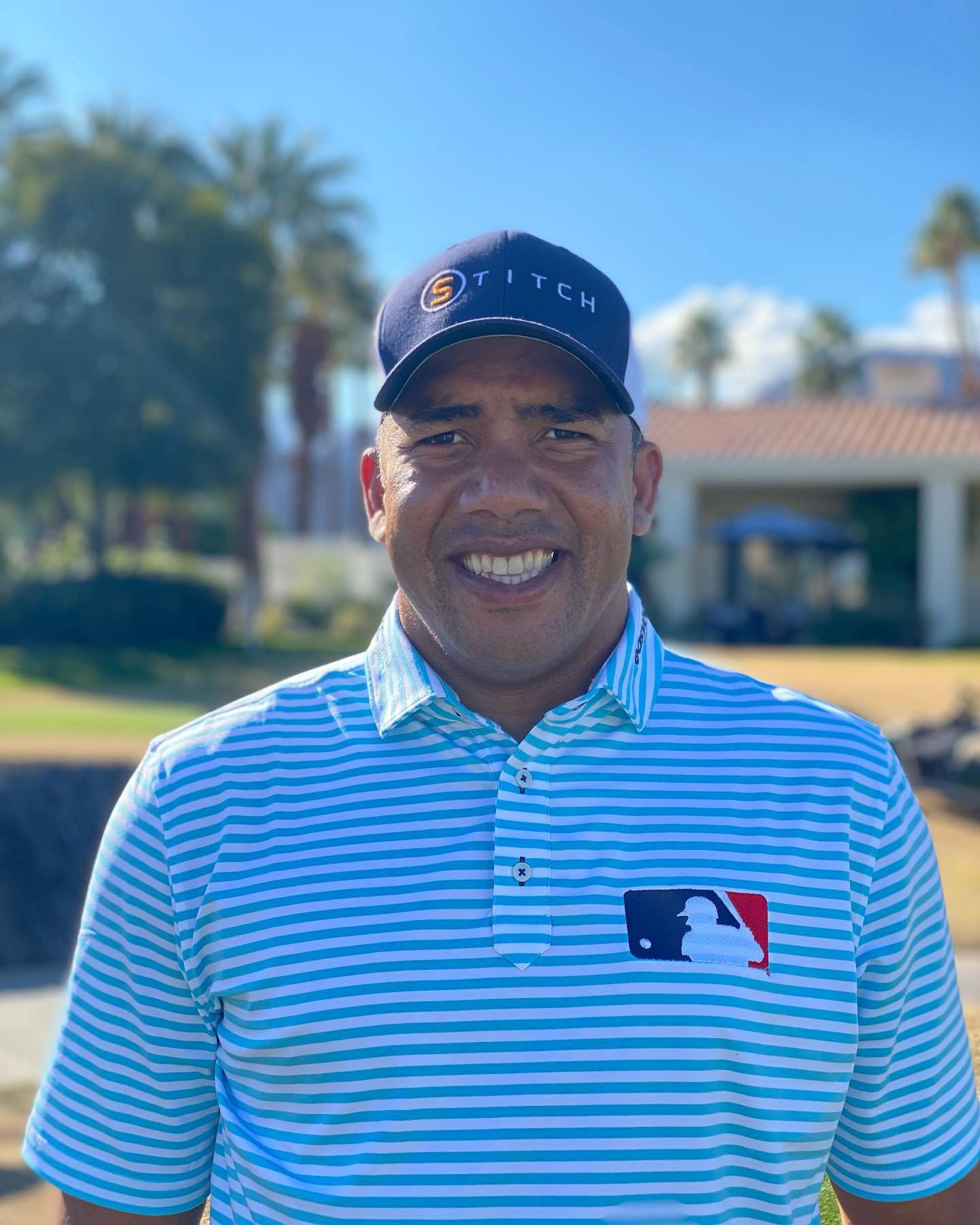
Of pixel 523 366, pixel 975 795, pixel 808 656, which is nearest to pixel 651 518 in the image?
pixel 523 366

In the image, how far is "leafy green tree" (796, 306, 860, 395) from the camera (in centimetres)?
4538

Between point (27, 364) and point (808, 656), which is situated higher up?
point (27, 364)

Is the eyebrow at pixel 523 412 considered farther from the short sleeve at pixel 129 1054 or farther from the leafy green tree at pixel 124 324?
the leafy green tree at pixel 124 324

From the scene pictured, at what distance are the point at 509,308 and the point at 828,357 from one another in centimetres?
4604

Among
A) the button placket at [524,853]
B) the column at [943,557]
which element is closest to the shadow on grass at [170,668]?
the column at [943,557]

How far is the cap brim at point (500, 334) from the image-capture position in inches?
72.1

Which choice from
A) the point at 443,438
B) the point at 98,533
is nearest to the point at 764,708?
the point at 443,438

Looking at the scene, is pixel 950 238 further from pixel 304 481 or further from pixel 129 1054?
pixel 129 1054

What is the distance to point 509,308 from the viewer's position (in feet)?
6.02

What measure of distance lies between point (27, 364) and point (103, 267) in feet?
7.29

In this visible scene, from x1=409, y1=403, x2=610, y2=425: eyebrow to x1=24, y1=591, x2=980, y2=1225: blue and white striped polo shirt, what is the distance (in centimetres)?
36

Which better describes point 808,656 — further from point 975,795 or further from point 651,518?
point 651,518

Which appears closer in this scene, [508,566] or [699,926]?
[699,926]

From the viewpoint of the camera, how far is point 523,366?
1.89 meters
